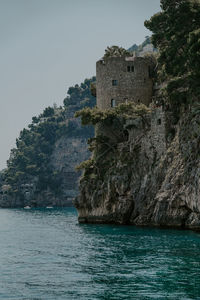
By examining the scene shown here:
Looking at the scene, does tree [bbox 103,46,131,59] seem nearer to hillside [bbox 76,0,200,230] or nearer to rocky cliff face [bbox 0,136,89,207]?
hillside [bbox 76,0,200,230]

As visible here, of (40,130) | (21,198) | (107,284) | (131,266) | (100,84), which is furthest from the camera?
(40,130)

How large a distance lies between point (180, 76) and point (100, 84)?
54.3 feet

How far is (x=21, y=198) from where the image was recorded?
6703 inches

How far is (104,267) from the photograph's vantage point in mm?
27359

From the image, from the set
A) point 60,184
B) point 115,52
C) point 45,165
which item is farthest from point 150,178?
point 45,165

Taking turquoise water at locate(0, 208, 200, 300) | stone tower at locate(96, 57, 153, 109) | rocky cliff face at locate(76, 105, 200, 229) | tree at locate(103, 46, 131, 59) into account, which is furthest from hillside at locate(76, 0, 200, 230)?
tree at locate(103, 46, 131, 59)

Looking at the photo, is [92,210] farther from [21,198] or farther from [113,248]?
[21,198]

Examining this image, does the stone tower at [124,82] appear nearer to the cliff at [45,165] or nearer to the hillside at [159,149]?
the hillside at [159,149]

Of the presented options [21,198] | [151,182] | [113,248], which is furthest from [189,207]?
[21,198]

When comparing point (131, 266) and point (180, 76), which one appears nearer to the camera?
point (131, 266)

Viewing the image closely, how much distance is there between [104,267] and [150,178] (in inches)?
905

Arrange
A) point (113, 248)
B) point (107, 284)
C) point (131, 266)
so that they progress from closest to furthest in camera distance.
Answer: point (107, 284), point (131, 266), point (113, 248)

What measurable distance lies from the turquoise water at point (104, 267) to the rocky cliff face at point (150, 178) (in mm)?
3595

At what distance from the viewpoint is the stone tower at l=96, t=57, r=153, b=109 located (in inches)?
2418
